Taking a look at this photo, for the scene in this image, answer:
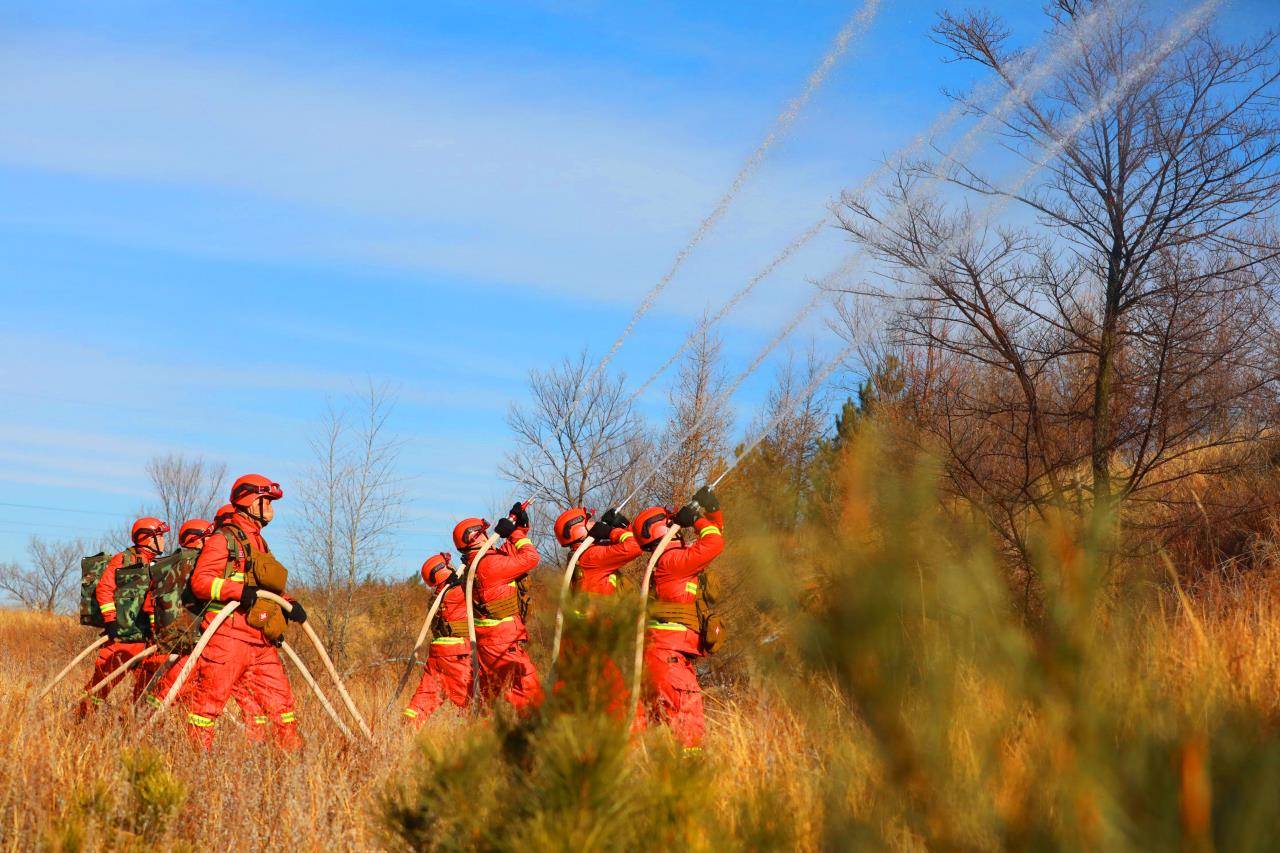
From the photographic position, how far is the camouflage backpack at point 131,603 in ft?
37.5

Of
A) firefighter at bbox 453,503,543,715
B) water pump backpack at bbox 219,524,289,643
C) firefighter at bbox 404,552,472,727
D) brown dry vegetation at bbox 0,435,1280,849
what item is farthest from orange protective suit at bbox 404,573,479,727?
brown dry vegetation at bbox 0,435,1280,849

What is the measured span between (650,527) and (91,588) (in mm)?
6238

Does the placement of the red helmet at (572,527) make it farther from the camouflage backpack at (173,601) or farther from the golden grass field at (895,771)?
the golden grass field at (895,771)

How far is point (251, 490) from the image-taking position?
29.9 feet

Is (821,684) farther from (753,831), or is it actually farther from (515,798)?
(515,798)

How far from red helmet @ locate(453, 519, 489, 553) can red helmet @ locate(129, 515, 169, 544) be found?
3.10 meters

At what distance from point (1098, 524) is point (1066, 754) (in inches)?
10.8

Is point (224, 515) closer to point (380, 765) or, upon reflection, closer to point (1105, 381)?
point (380, 765)

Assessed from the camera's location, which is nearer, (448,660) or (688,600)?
(688,600)

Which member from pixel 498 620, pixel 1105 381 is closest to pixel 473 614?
pixel 498 620

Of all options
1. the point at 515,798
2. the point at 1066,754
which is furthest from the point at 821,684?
the point at 515,798

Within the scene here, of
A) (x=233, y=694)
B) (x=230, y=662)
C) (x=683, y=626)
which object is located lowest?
(x=233, y=694)

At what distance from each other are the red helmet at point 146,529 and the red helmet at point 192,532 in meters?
0.95

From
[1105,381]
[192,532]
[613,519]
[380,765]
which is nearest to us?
Result: [380,765]
